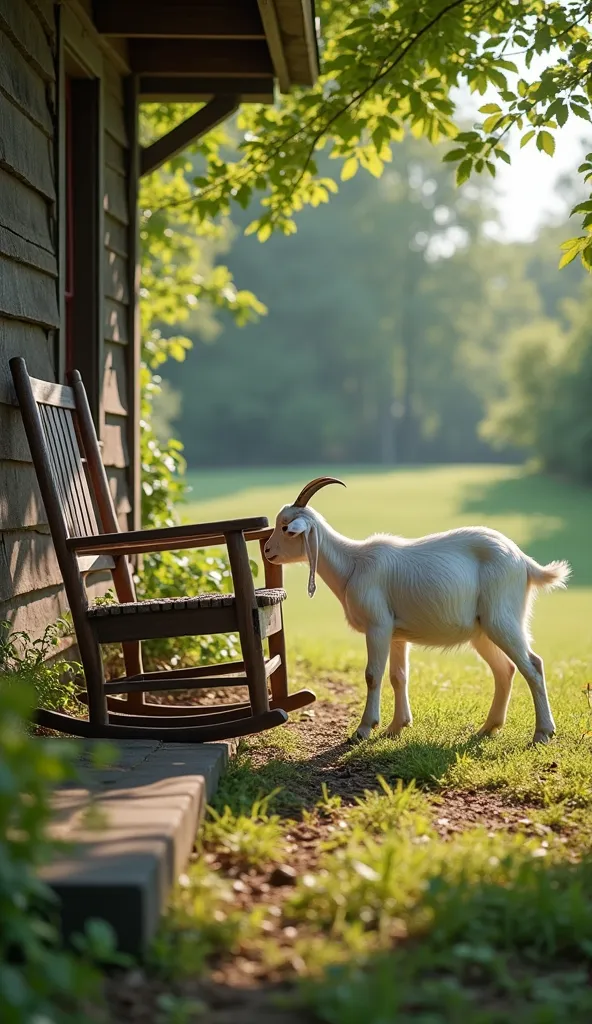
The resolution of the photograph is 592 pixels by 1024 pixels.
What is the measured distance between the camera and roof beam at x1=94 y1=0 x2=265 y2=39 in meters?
6.19

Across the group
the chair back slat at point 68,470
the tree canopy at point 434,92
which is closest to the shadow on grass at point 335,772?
the chair back slat at point 68,470

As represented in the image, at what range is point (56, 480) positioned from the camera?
4.76 meters

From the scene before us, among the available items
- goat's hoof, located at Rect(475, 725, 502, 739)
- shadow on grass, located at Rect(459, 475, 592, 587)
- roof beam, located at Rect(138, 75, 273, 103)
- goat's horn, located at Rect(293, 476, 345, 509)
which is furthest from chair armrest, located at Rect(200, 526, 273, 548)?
shadow on grass, located at Rect(459, 475, 592, 587)

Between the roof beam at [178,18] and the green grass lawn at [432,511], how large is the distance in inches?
216

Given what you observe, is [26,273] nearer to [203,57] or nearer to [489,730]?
[203,57]

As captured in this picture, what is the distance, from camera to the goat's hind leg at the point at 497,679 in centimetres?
529

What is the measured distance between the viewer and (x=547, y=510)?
28.8 m

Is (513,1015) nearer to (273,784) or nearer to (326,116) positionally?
(273,784)

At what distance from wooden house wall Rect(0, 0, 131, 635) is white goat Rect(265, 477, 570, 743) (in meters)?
1.07

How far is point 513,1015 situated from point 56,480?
2.99 metres

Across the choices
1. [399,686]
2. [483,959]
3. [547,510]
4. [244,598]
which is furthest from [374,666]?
[547,510]

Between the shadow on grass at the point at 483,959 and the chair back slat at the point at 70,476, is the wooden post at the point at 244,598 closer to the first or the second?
the chair back slat at the point at 70,476

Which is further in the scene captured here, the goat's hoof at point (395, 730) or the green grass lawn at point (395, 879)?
the goat's hoof at point (395, 730)

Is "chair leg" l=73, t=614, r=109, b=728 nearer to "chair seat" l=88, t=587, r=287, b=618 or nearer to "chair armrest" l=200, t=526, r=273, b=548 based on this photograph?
"chair seat" l=88, t=587, r=287, b=618
